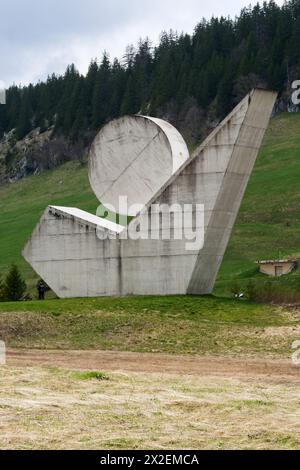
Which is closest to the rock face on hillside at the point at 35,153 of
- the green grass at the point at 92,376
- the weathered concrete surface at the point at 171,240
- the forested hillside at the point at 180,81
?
the forested hillside at the point at 180,81

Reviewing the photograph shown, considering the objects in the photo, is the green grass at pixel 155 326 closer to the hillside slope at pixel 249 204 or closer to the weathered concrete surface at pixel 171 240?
the weathered concrete surface at pixel 171 240

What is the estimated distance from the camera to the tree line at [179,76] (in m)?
106

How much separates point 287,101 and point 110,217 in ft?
216

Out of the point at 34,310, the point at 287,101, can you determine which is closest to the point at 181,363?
the point at 34,310

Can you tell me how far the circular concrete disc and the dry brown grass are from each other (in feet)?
42.2

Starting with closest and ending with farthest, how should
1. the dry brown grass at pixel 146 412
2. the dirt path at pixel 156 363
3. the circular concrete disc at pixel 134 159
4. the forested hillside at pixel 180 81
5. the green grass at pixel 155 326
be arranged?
the dry brown grass at pixel 146 412, the dirt path at pixel 156 363, the green grass at pixel 155 326, the circular concrete disc at pixel 134 159, the forested hillside at pixel 180 81

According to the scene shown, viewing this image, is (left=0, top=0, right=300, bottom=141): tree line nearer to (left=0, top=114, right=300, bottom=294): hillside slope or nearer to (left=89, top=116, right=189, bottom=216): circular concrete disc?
(left=0, top=114, right=300, bottom=294): hillside slope

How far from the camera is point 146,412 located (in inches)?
519

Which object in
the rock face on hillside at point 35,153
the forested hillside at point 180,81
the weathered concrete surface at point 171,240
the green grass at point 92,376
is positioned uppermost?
the forested hillside at point 180,81

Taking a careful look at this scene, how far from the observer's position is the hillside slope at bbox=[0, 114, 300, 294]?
54.2m

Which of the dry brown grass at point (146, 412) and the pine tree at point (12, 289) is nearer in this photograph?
the dry brown grass at point (146, 412)

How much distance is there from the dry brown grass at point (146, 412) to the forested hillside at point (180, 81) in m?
84.1

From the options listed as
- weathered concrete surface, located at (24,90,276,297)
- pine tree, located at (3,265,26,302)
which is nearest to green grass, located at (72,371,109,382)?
weathered concrete surface, located at (24,90,276,297)

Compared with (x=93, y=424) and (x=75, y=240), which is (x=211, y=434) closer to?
Answer: (x=93, y=424)
